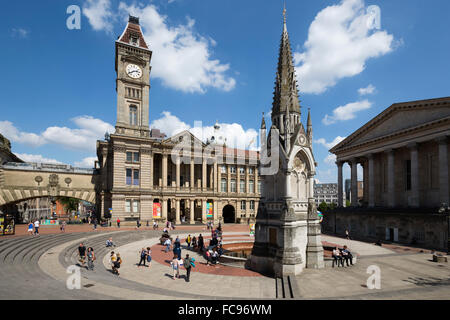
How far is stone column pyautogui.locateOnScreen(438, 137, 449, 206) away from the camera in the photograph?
99.3 feet

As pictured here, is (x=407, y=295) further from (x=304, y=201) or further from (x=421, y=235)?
(x=421, y=235)

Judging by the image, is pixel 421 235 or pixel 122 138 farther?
pixel 122 138

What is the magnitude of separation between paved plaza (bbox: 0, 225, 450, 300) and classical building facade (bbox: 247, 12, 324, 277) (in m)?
1.23

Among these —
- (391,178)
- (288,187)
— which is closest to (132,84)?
(288,187)

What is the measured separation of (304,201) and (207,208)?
3766cm

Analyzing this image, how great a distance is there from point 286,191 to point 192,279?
27.5ft

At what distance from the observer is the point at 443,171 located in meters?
30.9

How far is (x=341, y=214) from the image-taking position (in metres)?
45.4

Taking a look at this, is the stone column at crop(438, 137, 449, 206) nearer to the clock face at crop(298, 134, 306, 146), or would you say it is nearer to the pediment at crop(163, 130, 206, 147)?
the clock face at crop(298, 134, 306, 146)

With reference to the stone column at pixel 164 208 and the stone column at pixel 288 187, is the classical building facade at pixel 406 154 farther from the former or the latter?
the stone column at pixel 164 208

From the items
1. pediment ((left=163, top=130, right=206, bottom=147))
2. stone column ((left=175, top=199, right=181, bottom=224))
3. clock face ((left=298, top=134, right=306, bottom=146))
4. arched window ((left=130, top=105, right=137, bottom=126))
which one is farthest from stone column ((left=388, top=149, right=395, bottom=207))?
arched window ((left=130, top=105, right=137, bottom=126))

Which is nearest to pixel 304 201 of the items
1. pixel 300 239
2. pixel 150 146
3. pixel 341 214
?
pixel 300 239

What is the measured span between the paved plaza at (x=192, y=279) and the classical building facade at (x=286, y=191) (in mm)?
1228

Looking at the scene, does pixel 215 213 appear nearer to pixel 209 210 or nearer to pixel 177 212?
pixel 209 210
